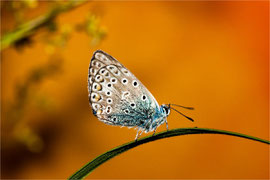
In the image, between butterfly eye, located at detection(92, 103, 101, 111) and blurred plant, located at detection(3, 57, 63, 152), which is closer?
butterfly eye, located at detection(92, 103, 101, 111)

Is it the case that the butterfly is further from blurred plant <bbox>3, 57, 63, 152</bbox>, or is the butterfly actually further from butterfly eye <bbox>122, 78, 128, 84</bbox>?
blurred plant <bbox>3, 57, 63, 152</bbox>

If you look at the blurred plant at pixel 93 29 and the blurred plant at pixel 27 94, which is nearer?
the blurred plant at pixel 93 29

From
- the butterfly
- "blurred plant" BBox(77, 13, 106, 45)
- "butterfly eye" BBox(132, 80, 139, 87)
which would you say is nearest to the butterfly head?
the butterfly

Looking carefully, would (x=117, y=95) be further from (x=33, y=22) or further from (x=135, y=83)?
(x=33, y=22)

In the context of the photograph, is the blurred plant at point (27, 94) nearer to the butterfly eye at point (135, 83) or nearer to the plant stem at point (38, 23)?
the plant stem at point (38, 23)

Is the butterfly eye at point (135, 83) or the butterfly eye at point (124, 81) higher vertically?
the butterfly eye at point (124, 81)

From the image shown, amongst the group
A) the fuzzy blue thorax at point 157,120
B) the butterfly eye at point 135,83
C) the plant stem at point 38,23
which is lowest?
the fuzzy blue thorax at point 157,120

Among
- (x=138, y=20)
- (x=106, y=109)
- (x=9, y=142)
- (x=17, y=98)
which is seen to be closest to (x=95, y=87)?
(x=106, y=109)

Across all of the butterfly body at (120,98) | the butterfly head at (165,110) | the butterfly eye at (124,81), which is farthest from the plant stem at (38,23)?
the butterfly head at (165,110)

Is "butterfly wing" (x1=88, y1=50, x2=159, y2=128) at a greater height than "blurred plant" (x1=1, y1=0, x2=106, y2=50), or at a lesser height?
lesser
